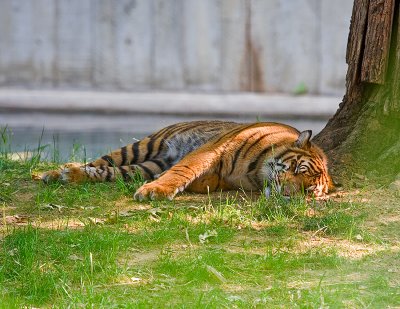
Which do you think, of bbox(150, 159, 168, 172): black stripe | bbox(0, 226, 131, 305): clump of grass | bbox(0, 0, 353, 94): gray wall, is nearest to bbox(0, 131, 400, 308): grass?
bbox(0, 226, 131, 305): clump of grass

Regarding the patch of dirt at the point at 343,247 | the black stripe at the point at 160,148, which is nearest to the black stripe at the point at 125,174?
the black stripe at the point at 160,148

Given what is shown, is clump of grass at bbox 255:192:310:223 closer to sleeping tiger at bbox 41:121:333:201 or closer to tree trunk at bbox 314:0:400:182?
sleeping tiger at bbox 41:121:333:201

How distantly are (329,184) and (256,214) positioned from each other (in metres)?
0.74

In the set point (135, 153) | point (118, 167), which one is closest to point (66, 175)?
point (118, 167)

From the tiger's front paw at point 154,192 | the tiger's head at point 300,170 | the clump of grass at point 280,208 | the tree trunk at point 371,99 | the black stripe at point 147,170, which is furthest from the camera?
the black stripe at point 147,170

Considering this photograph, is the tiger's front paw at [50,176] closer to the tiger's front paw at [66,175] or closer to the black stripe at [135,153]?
the tiger's front paw at [66,175]

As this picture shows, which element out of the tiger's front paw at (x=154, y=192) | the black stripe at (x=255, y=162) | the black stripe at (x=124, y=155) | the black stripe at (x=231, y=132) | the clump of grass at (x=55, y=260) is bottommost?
the clump of grass at (x=55, y=260)

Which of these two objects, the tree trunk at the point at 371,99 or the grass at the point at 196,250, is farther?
the tree trunk at the point at 371,99

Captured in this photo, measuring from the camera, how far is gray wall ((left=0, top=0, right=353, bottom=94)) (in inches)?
347

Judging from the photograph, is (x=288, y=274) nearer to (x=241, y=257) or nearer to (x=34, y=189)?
(x=241, y=257)

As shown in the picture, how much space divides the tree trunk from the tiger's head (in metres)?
0.27

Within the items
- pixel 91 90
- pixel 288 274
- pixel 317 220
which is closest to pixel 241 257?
pixel 288 274

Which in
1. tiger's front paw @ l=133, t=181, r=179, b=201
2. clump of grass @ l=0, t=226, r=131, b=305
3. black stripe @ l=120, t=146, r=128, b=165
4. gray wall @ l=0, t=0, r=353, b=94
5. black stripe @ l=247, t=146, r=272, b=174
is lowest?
clump of grass @ l=0, t=226, r=131, b=305

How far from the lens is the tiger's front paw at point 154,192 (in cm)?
555
